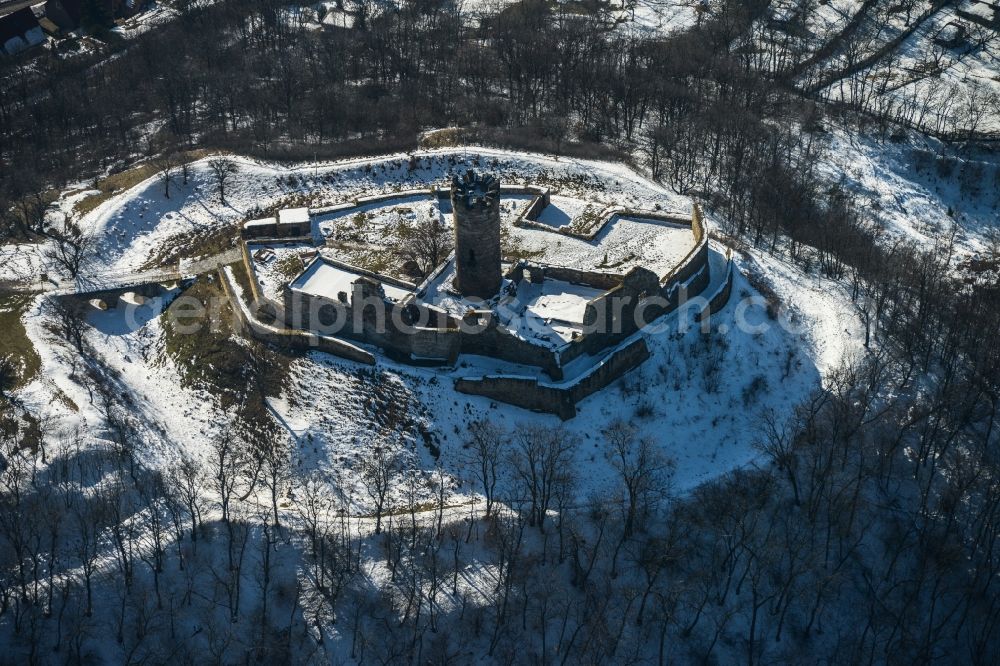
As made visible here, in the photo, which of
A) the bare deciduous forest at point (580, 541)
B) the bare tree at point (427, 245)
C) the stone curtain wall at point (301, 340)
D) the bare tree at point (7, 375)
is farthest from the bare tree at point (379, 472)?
the bare tree at point (7, 375)

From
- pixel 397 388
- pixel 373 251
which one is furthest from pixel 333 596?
pixel 373 251

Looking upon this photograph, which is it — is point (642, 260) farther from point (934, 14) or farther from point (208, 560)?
point (934, 14)

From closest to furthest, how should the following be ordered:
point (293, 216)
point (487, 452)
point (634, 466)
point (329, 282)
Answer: point (487, 452) < point (634, 466) < point (329, 282) < point (293, 216)

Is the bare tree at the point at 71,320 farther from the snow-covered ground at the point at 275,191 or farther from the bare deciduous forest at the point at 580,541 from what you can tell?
the snow-covered ground at the point at 275,191

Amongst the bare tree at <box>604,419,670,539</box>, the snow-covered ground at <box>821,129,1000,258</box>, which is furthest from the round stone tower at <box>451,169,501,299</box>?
the snow-covered ground at <box>821,129,1000,258</box>

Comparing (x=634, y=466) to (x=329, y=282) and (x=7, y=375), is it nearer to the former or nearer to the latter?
(x=329, y=282)

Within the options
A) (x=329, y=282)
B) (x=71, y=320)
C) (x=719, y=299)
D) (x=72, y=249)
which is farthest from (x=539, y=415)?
(x=72, y=249)

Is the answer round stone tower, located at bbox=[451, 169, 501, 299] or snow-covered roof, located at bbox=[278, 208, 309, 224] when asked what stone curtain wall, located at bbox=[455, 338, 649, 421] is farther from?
snow-covered roof, located at bbox=[278, 208, 309, 224]
